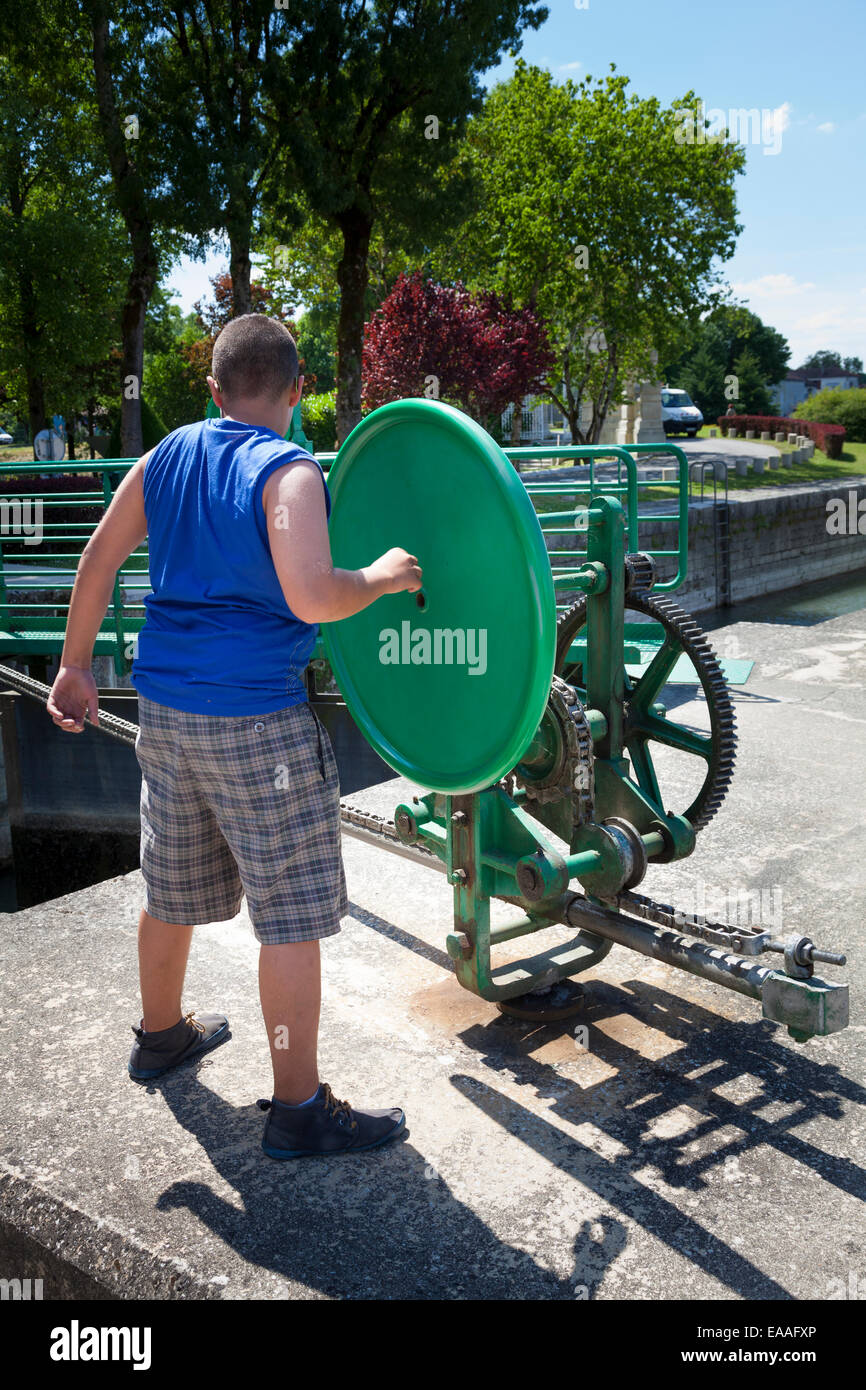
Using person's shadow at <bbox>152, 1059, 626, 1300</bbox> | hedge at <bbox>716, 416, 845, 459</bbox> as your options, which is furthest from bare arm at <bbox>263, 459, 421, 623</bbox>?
hedge at <bbox>716, 416, 845, 459</bbox>

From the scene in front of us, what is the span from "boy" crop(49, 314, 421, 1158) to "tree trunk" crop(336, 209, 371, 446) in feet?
46.1

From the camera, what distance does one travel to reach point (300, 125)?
1496cm

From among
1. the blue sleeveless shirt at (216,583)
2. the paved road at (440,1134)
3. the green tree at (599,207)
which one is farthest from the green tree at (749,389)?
the blue sleeveless shirt at (216,583)

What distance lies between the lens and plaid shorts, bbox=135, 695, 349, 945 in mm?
2469

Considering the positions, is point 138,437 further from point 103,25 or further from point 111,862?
point 111,862

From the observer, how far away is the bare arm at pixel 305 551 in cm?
227

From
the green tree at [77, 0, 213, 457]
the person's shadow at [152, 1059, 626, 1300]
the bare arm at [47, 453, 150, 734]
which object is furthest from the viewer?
the green tree at [77, 0, 213, 457]

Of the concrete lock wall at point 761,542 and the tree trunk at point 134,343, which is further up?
the tree trunk at point 134,343

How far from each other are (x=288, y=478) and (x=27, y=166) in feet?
72.0

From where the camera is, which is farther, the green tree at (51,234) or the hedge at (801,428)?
the hedge at (801,428)

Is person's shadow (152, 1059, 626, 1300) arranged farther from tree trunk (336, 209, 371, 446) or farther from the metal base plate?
tree trunk (336, 209, 371, 446)

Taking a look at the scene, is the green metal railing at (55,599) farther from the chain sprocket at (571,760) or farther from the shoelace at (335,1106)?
the shoelace at (335,1106)

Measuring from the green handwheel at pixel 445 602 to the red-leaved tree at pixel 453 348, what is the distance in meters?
17.7

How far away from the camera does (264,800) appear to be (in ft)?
8.11
